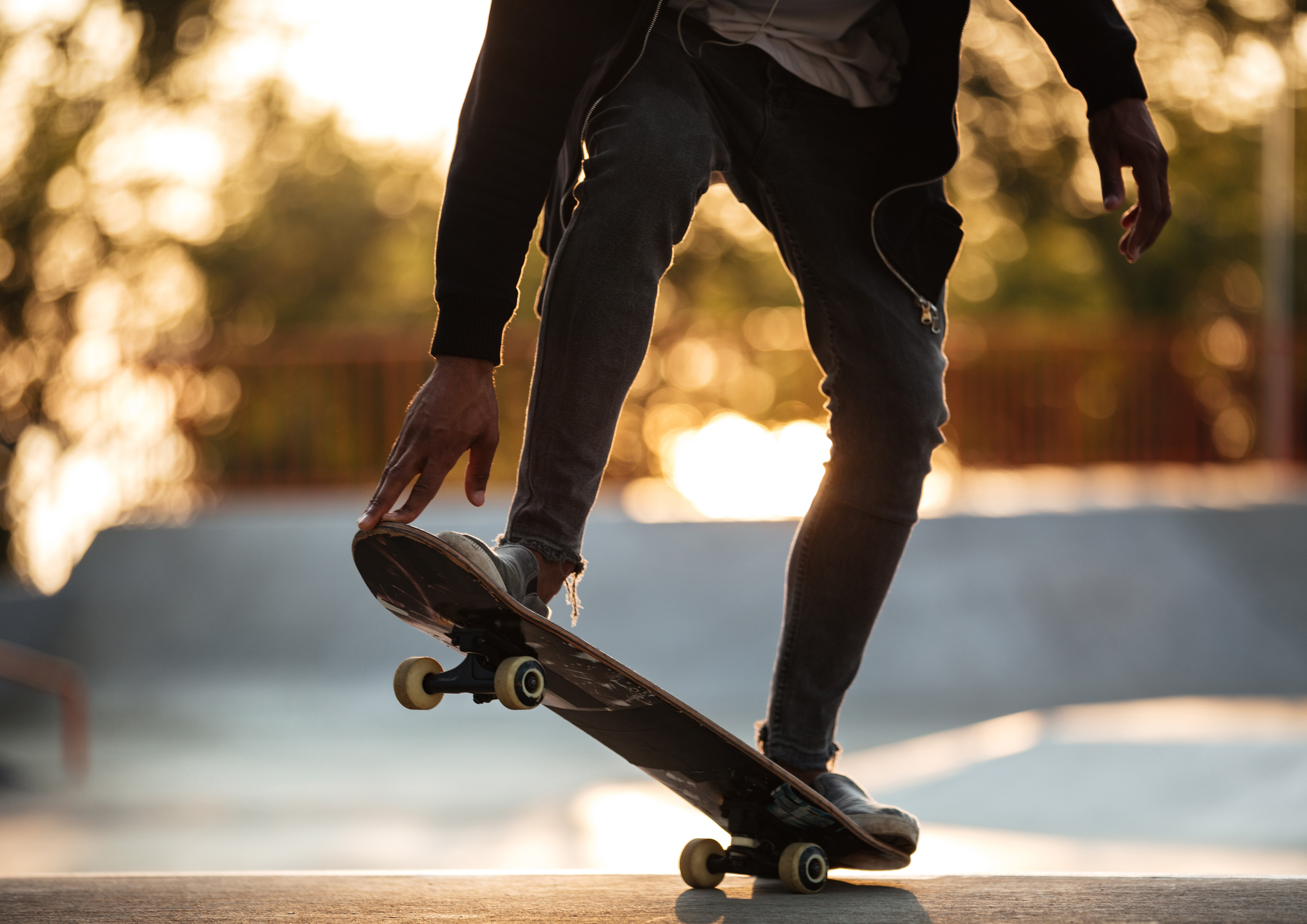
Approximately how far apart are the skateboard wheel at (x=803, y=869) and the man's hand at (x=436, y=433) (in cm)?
66

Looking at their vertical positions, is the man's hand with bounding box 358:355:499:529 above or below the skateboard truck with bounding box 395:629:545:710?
above

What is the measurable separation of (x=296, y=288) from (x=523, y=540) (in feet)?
64.4

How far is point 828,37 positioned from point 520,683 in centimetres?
98

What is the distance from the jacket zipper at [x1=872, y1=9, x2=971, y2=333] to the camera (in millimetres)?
1619

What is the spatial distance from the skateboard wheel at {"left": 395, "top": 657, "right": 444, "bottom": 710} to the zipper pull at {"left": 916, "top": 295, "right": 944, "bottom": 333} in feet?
2.77

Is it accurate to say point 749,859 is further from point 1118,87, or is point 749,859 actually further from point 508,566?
point 1118,87

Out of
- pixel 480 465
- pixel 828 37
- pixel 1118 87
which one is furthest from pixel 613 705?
pixel 1118 87

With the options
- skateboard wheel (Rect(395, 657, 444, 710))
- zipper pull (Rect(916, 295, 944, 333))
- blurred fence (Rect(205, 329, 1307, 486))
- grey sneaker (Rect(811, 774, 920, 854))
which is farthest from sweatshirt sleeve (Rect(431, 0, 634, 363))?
blurred fence (Rect(205, 329, 1307, 486))

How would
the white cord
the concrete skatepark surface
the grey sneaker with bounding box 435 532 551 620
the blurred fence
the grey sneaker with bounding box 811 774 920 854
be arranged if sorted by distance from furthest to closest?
the blurred fence
the concrete skatepark surface
the grey sneaker with bounding box 811 774 920 854
the white cord
the grey sneaker with bounding box 435 532 551 620

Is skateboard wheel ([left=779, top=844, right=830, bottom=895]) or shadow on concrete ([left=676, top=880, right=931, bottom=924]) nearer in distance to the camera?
shadow on concrete ([left=676, top=880, right=931, bottom=924])

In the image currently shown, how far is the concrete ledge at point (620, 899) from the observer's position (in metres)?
1.40

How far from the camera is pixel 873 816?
5.41 feet

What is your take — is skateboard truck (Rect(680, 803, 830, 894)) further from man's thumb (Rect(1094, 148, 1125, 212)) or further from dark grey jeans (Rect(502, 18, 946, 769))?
man's thumb (Rect(1094, 148, 1125, 212))

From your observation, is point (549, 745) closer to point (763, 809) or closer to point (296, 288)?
point (763, 809)
